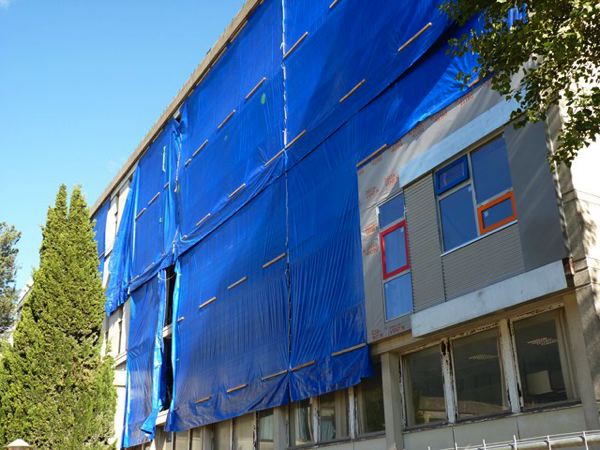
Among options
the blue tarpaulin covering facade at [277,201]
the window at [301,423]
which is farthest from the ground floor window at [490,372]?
the window at [301,423]

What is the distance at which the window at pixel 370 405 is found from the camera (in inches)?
579

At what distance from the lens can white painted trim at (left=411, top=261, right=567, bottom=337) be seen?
1056 centimetres

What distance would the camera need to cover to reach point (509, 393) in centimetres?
1153

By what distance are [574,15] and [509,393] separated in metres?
6.31

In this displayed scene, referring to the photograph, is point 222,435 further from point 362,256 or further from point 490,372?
point 490,372

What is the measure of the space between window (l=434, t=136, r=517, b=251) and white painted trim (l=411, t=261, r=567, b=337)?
44.4 inches

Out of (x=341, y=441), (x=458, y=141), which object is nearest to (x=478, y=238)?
(x=458, y=141)

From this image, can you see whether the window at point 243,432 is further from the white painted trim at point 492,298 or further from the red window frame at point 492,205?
the red window frame at point 492,205

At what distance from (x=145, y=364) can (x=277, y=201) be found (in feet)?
37.0

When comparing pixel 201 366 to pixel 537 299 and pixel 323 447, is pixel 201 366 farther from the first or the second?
pixel 537 299

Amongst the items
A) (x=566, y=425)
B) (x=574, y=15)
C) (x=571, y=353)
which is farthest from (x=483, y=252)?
(x=574, y=15)

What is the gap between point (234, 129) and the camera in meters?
23.4

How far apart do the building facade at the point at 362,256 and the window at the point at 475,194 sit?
37 mm

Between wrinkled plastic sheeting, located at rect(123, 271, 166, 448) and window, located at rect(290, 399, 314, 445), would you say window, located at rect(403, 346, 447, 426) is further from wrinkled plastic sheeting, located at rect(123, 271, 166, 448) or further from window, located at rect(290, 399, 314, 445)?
wrinkled plastic sheeting, located at rect(123, 271, 166, 448)
